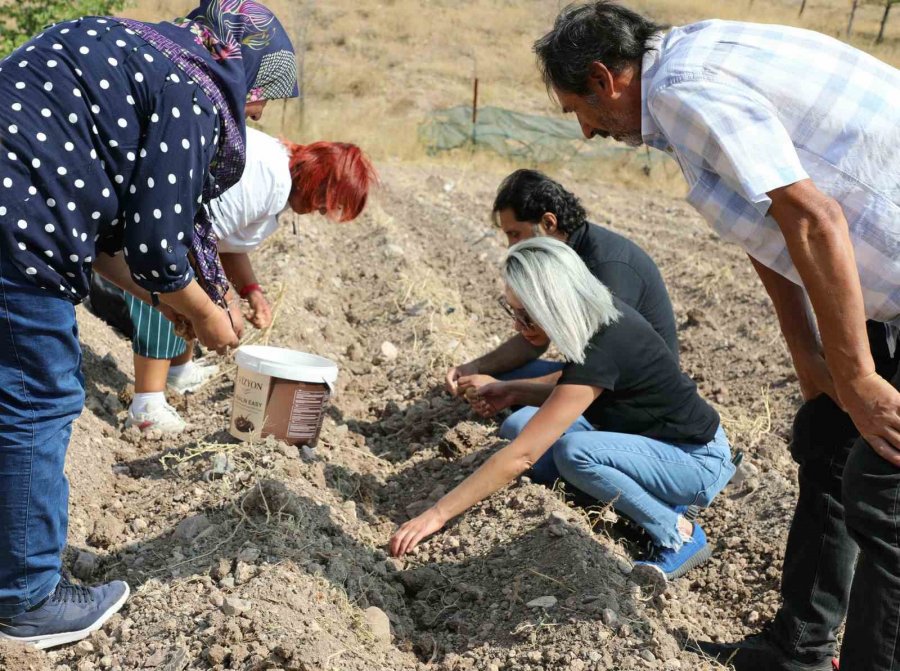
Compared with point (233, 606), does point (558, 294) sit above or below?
above

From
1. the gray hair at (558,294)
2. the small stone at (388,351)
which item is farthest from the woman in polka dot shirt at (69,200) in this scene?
the small stone at (388,351)

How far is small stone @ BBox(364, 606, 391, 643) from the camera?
2795 mm

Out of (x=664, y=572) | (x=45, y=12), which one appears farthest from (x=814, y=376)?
(x=45, y=12)

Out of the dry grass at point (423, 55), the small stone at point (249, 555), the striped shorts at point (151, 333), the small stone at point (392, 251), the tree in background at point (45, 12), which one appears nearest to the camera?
the small stone at point (249, 555)

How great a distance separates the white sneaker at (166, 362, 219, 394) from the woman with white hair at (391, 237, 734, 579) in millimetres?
1847

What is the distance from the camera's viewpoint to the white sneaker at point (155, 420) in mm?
4059

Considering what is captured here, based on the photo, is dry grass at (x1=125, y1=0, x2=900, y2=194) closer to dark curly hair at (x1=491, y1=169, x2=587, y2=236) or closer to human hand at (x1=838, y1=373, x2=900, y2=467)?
dark curly hair at (x1=491, y1=169, x2=587, y2=236)

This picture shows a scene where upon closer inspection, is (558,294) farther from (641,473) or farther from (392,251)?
(392,251)

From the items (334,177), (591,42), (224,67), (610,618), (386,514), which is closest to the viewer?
(591,42)

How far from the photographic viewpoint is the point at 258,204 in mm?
3963

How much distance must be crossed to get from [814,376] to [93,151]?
1.90m

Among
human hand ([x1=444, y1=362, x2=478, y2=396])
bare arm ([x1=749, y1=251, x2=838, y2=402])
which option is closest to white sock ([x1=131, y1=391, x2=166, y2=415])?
human hand ([x1=444, y1=362, x2=478, y2=396])

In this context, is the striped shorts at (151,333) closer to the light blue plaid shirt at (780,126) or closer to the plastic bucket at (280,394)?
the plastic bucket at (280,394)

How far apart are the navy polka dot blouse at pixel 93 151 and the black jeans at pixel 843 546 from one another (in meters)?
1.71
